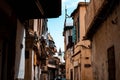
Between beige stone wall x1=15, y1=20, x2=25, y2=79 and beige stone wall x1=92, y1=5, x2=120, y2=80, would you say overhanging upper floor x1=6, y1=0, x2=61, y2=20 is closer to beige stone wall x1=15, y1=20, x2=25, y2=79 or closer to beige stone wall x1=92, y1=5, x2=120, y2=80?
beige stone wall x1=15, y1=20, x2=25, y2=79

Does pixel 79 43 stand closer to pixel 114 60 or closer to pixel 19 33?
pixel 114 60

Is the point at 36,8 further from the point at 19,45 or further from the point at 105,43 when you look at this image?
the point at 105,43

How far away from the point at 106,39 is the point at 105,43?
1.03 ft

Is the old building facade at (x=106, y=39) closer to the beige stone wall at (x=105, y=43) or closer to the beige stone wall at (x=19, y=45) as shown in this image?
the beige stone wall at (x=105, y=43)

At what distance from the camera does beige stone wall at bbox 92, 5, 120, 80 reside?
10047 mm

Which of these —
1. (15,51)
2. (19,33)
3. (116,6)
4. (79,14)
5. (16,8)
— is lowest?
(15,51)

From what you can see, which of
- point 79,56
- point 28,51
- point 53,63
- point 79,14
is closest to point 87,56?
point 79,56

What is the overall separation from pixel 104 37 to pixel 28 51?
3.39 m

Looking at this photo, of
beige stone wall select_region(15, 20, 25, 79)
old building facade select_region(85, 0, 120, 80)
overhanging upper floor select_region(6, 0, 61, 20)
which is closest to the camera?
overhanging upper floor select_region(6, 0, 61, 20)

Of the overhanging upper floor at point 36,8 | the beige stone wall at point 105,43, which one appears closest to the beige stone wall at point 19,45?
the overhanging upper floor at point 36,8

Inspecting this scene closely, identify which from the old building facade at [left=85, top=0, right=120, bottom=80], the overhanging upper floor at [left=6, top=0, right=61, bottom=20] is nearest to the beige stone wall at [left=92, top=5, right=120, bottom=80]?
the old building facade at [left=85, top=0, right=120, bottom=80]

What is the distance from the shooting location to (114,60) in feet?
35.6

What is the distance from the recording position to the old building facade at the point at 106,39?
10.2 meters

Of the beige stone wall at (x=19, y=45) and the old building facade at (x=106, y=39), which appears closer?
the beige stone wall at (x=19, y=45)
